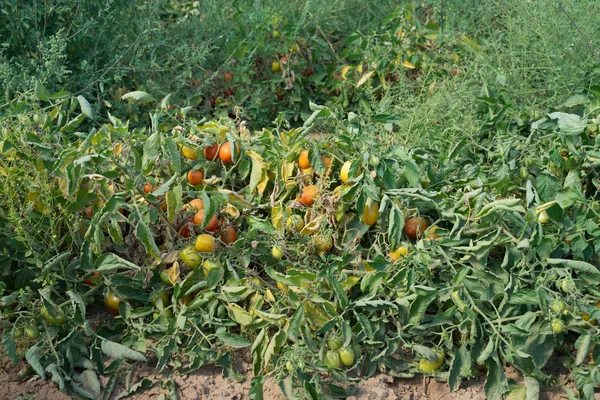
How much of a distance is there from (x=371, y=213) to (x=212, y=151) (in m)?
0.66

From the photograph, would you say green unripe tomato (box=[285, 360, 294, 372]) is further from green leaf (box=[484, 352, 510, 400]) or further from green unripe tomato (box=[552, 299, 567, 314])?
green unripe tomato (box=[552, 299, 567, 314])

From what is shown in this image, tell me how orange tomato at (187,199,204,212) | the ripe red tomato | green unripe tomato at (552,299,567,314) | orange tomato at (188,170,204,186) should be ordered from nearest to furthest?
green unripe tomato at (552,299,567,314) < orange tomato at (187,199,204,212) < orange tomato at (188,170,204,186) < the ripe red tomato

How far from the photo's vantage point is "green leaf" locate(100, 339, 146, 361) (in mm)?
2611

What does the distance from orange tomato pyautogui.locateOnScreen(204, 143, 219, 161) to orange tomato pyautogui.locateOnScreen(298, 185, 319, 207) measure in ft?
1.24

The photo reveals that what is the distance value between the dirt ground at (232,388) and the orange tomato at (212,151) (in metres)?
0.79

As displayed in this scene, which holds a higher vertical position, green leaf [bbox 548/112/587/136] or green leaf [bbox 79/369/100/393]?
green leaf [bbox 548/112/587/136]

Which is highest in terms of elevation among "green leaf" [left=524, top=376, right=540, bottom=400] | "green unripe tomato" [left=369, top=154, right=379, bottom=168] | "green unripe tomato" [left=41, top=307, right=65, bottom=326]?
"green unripe tomato" [left=369, top=154, right=379, bottom=168]

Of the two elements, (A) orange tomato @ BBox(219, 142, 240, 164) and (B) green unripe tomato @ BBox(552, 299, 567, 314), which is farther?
(A) orange tomato @ BBox(219, 142, 240, 164)

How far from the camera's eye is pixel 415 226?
277 cm

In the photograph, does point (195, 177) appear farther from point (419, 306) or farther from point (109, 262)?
point (419, 306)

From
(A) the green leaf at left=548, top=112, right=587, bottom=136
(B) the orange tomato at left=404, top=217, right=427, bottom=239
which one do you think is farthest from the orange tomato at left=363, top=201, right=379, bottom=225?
(A) the green leaf at left=548, top=112, right=587, bottom=136

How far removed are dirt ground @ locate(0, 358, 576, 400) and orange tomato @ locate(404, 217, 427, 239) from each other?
500 mm

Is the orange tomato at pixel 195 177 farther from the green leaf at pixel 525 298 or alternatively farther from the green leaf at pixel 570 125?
the green leaf at pixel 570 125

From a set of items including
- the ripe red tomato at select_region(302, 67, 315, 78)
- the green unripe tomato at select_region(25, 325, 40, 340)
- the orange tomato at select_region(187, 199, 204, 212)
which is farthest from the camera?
the ripe red tomato at select_region(302, 67, 315, 78)
